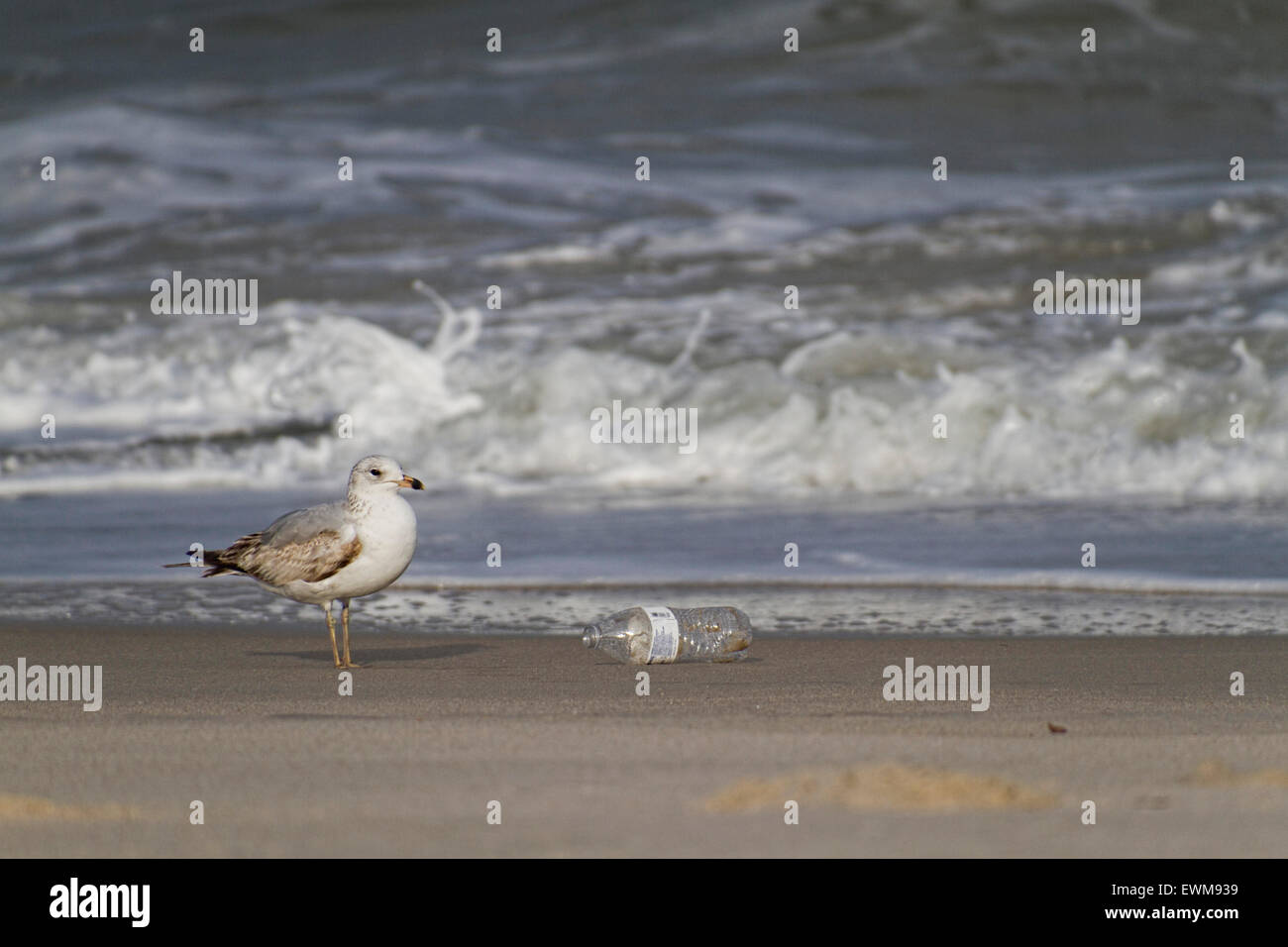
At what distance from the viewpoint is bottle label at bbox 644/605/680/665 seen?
4.47 m

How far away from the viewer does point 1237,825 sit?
249cm

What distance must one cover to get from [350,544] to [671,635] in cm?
94

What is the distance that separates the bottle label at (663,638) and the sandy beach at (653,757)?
1.9 inches

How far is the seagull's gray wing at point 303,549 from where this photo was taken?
4.49m

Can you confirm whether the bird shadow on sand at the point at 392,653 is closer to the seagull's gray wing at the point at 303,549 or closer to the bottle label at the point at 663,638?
the seagull's gray wing at the point at 303,549

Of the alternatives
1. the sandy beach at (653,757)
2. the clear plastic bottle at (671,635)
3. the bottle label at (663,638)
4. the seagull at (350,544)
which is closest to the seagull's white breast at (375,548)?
the seagull at (350,544)

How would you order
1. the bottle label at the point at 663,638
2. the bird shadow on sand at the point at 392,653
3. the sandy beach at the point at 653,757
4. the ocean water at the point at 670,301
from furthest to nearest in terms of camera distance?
the ocean water at the point at 670,301
the bird shadow on sand at the point at 392,653
the bottle label at the point at 663,638
the sandy beach at the point at 653,757

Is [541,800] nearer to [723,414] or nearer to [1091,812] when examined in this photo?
[1091,812]

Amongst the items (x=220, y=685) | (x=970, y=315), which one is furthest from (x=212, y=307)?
(x=220, y=685)

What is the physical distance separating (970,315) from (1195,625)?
8.12 meters

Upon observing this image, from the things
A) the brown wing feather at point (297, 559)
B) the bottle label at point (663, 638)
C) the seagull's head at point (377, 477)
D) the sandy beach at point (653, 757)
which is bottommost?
the sandy beach at point (653, 757)

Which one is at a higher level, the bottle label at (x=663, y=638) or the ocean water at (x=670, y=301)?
the ocean water at (x=670, y=301)
